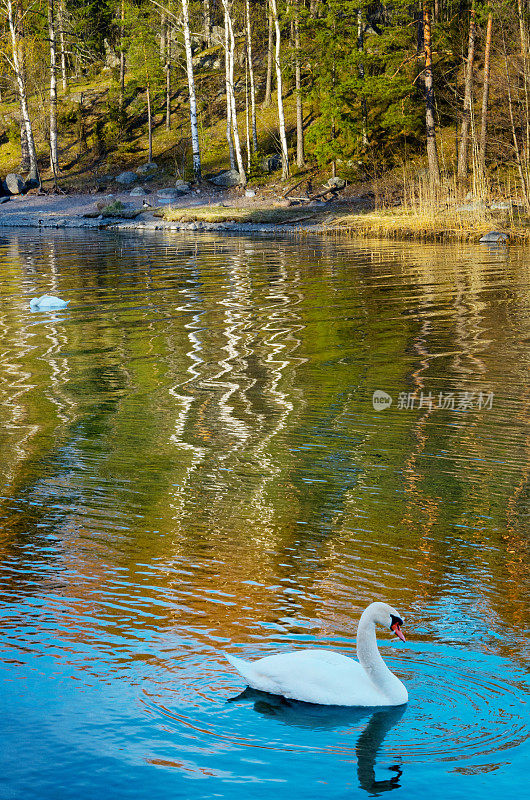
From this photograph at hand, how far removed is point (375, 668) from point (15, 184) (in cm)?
5191

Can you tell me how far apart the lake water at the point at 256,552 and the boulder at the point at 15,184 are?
3970 centimetres

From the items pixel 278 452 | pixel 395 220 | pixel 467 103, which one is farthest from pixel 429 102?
pixel 278 452

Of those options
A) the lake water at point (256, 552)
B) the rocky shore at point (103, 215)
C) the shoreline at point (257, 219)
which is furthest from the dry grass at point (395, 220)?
the lake water at point (256, 552)

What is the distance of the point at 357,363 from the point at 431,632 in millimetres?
7679

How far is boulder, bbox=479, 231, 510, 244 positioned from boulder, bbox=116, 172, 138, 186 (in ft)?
92.9

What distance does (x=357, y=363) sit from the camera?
13062 millimetres

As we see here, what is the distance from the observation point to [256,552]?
271 inches

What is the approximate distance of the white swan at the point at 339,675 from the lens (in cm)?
477

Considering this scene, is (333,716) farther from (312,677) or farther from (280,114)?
(280,114)

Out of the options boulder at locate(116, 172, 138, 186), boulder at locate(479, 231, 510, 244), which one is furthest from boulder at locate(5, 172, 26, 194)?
boulder at locate(479, 231, 510, 244)

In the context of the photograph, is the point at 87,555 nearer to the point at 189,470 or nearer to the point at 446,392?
the point at 189,470

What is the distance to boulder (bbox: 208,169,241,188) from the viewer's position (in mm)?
47500

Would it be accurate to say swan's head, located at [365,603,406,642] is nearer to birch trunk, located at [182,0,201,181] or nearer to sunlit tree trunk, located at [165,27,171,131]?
birch trunk, located at [182,0,201,181]

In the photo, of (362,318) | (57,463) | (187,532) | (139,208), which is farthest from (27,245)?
(187,532)
